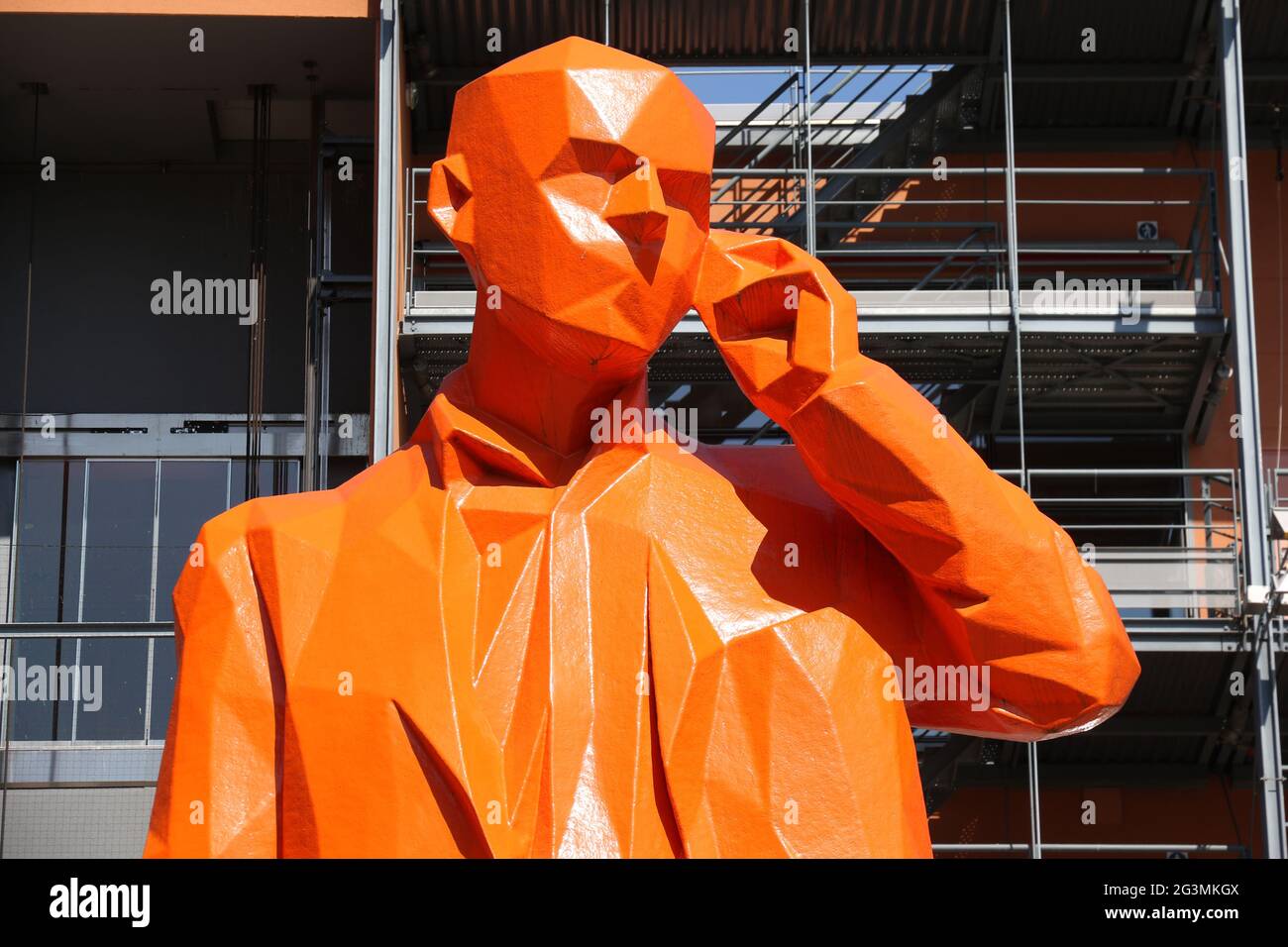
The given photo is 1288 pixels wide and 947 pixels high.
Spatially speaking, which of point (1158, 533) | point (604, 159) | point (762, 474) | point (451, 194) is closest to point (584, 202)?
point (604, 159)

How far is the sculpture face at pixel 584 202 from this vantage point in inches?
191

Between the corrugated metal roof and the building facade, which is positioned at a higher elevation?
the corrugated metal roof

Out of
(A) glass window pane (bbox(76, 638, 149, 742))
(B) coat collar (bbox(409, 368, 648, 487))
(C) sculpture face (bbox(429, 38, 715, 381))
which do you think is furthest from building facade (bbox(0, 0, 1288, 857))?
(C) sculpture face (bbox(429, 38, 715, 381))

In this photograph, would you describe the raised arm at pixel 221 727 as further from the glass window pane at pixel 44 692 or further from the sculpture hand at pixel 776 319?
the glass window pane at pixel 44 692

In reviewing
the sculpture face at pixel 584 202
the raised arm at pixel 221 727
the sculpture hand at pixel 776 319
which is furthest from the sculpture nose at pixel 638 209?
the raised arm at pixel 221 727

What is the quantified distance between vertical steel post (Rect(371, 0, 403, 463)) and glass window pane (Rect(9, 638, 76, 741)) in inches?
95.2

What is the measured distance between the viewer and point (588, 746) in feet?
15.8

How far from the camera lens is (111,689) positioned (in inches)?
498

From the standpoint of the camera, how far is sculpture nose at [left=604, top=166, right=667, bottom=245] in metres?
4.84

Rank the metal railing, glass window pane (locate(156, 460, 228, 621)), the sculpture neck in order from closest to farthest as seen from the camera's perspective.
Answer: the sculpture neck < the metal railing < glass window pane (locate(156, 460, 228, 621))

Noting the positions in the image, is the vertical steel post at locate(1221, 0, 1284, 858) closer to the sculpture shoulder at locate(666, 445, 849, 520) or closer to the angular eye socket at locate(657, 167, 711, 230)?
the sculpture shoulder at locate(666, 445, 849, 520)

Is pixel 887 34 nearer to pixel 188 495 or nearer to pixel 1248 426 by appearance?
pixel 1248 426

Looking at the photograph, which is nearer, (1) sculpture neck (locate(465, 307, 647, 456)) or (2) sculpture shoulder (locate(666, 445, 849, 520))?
(1) sculpture neck (locate(465, 307, 647, 456))
